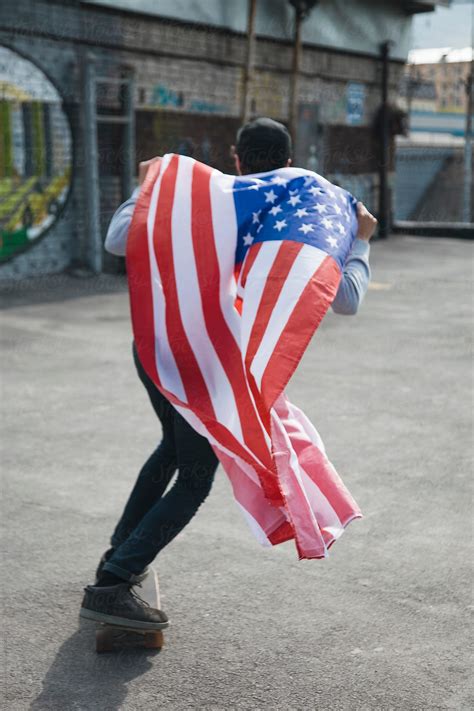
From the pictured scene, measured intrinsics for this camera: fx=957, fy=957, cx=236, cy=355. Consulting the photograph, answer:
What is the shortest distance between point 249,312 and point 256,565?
4.94 feet

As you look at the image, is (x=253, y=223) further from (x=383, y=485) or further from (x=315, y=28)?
(x=315, y=28)

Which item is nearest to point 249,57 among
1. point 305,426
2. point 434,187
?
point 305,426

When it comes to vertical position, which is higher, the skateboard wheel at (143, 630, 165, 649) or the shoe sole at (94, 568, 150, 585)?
the shoe sole at (94, 568, 150, 585)

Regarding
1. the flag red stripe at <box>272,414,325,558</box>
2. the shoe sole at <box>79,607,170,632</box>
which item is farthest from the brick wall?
the flag red stripe at <box>272,414,325,558</box>

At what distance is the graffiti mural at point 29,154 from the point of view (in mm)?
13281

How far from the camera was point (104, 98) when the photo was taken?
47.9ft

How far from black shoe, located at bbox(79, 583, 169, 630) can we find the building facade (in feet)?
34.7

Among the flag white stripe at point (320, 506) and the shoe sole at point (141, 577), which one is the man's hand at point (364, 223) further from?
the shoe sole at point (141, 577)

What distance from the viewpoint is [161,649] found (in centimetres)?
358

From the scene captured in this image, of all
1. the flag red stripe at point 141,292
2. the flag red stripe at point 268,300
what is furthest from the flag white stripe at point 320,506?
the flag red stripe at point 141,292

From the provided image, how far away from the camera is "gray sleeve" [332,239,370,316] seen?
3.46 m

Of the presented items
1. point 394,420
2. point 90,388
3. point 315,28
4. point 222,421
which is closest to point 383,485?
point 394,420

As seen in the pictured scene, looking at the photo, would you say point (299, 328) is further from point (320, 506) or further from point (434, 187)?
point (434, 187)

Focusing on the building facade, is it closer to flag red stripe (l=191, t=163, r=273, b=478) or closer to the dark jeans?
flag red stripe (l=191, t=163, r=273, b=478)
